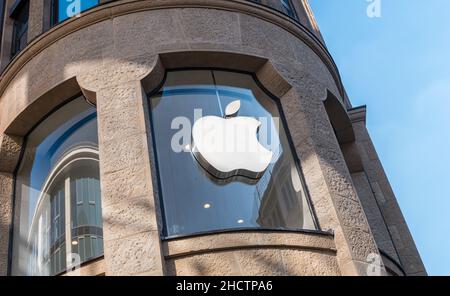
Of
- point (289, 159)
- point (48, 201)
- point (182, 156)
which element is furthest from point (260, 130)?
point (48, 201)

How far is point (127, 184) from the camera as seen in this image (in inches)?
344

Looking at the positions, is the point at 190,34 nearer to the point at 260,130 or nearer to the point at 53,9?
the point at 260,130

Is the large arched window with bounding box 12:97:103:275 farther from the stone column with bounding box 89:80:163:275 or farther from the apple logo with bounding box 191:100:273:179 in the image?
the apple logo with bounding box 191:100:273:179

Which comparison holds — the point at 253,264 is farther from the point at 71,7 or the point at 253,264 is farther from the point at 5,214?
the point at 71,7

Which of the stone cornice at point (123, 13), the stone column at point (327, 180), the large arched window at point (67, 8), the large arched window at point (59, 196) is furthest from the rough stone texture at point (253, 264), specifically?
the large arched window at point (67, 8)

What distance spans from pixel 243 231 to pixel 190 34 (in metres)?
4.72

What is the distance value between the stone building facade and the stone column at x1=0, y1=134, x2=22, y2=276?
0.08ft

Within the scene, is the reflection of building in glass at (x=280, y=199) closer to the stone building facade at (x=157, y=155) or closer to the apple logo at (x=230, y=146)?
the stone building facade at (x=157, y=155)

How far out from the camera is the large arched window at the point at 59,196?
9.34 meters

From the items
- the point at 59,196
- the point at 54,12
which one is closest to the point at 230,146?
the point at 59,196

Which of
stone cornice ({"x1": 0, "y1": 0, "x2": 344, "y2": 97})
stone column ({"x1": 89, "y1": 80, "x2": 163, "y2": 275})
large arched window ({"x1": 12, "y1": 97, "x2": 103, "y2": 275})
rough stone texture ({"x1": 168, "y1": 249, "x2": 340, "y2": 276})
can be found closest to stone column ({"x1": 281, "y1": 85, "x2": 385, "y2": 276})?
rough stone texture ({"x1": 168, "y1": 249, "x2": 340, "y2": 276})

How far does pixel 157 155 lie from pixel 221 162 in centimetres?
120
